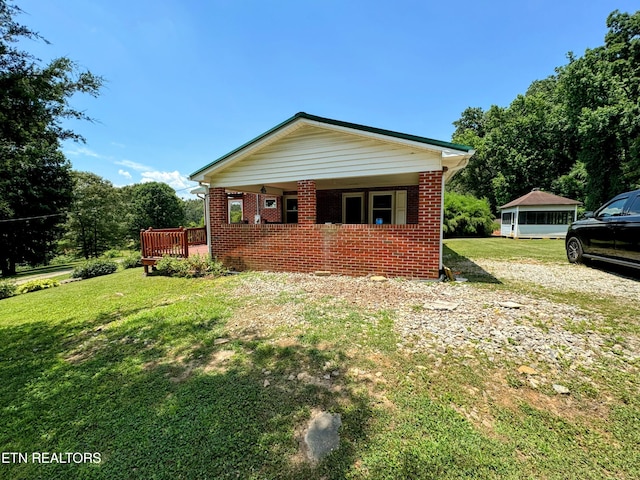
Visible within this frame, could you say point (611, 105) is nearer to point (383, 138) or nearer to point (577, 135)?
point (577, 135)

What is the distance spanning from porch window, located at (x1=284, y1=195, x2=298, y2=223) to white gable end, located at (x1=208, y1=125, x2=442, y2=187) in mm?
4497

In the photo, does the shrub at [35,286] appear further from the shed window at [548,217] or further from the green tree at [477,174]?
Answer: the green tree at [477,174]

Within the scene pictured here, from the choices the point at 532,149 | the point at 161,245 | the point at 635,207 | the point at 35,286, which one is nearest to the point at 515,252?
the point at 635,207

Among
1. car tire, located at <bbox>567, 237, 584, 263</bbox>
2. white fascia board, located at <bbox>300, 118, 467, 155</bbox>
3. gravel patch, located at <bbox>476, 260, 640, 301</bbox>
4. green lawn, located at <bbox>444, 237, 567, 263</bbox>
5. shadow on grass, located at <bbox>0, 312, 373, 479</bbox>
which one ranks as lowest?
shadow on grass, located at <bbox>0, 312, 373, 479</bbox>

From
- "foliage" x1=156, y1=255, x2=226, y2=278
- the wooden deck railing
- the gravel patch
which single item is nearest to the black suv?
the gravel patch

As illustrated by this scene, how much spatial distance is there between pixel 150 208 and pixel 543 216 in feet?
131

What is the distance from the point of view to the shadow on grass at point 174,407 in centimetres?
182

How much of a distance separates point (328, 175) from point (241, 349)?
5.02 m

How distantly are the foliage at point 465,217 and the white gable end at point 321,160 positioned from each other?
15.9 m

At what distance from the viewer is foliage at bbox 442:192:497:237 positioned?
68.3 ft

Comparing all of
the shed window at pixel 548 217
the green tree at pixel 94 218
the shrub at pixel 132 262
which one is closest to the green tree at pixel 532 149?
the shed window at pixel 548 217

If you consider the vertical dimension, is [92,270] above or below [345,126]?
below

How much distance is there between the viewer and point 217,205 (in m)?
8.30

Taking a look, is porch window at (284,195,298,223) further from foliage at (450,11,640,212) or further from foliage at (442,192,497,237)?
foliage at (450,11,640,212)
